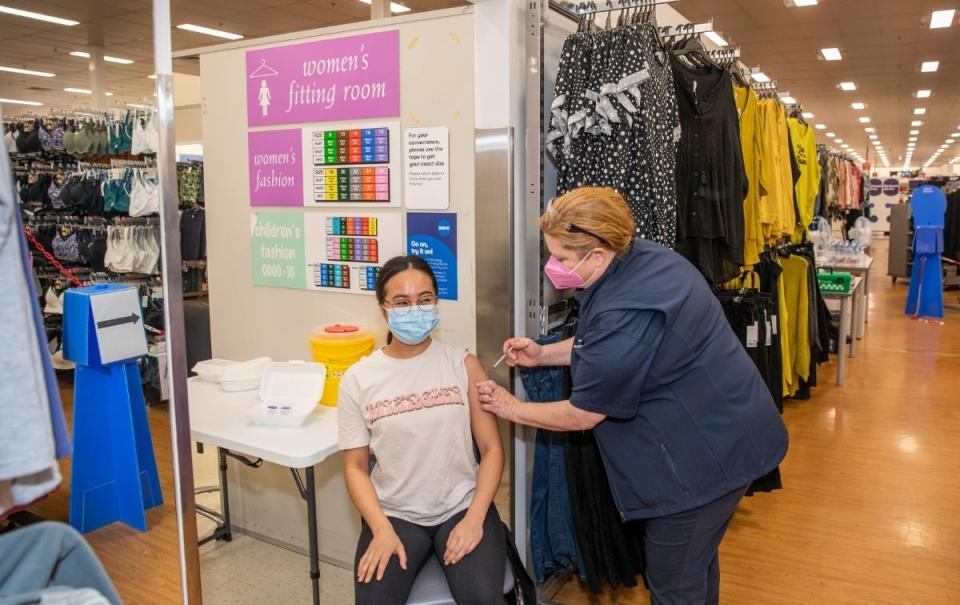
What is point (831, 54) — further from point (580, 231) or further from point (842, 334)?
point (580, 231)

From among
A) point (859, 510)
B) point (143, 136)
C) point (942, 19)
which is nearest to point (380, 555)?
point (859, 510)

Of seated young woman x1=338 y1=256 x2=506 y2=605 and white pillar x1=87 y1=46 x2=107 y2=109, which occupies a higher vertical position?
white pillar x1=87 y1=46 x2=107 y2=109

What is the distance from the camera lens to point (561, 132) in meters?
2.40

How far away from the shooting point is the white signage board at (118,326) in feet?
5.90

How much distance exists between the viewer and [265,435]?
7.38 feet

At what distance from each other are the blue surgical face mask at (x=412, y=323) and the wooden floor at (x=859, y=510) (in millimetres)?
1385

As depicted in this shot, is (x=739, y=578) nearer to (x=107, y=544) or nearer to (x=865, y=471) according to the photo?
(x=865, y=471)

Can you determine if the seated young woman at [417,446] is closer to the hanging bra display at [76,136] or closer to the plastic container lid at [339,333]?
the plastic container lid at [339,333]

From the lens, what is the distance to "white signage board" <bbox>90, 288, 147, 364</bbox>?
5.90ft

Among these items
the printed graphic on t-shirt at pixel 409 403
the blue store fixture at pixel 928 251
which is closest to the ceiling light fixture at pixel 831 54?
the blue store fixture at pixel 928 251

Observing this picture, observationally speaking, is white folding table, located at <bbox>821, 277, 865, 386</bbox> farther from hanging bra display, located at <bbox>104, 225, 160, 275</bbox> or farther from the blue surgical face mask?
hanging bra display, located at <bbox>104, 225, 160, 275</bbox>

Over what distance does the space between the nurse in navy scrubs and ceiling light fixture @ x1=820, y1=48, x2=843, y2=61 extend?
1076 cm

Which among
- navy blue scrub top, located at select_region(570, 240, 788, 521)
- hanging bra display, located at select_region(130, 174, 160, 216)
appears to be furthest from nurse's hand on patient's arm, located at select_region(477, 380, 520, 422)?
hanging bra display, located at select_region(130, 174, 160, 216)

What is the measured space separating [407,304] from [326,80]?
1.11 m
